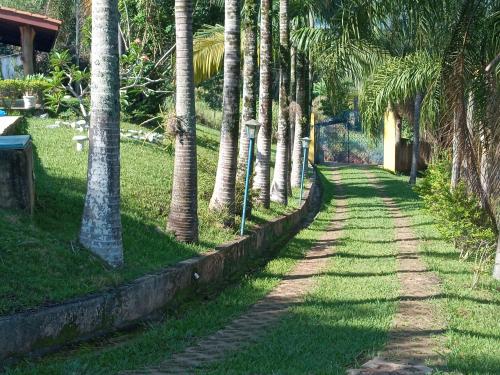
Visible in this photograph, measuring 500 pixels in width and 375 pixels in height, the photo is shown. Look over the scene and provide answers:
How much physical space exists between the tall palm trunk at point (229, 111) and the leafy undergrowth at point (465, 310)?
392cm

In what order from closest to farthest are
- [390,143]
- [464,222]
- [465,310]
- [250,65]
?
[465,310] < [464,222] < [250,65] < [390,143]

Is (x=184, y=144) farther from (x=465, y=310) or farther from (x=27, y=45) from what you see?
(x=27, y=45)

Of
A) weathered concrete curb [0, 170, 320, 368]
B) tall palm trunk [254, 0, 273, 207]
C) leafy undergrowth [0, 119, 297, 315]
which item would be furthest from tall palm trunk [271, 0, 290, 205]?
weathered concrete curb [0, 170, 320, 368]

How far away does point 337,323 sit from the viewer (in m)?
9.49

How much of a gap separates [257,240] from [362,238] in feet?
11.9

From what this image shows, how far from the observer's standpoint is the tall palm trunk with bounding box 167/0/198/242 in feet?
41.8

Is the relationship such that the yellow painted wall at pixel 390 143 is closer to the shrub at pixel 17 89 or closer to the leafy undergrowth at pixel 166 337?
the shrub at pixel 17 89

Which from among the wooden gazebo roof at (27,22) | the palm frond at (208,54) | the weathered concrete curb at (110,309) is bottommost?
the weathered concrete curb at (110,309)

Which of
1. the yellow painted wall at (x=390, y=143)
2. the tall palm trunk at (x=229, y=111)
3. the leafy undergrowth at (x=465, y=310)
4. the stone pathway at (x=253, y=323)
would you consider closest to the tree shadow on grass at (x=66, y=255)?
the stone pathway at (x=253, y=323)

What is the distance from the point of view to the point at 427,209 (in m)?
20.8

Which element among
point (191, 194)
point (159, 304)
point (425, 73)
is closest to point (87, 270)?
point (159, 304)

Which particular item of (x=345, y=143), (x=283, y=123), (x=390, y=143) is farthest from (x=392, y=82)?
(x=345, y=143)

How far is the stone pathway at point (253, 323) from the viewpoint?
778cm

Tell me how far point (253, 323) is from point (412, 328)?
6.11 feet
